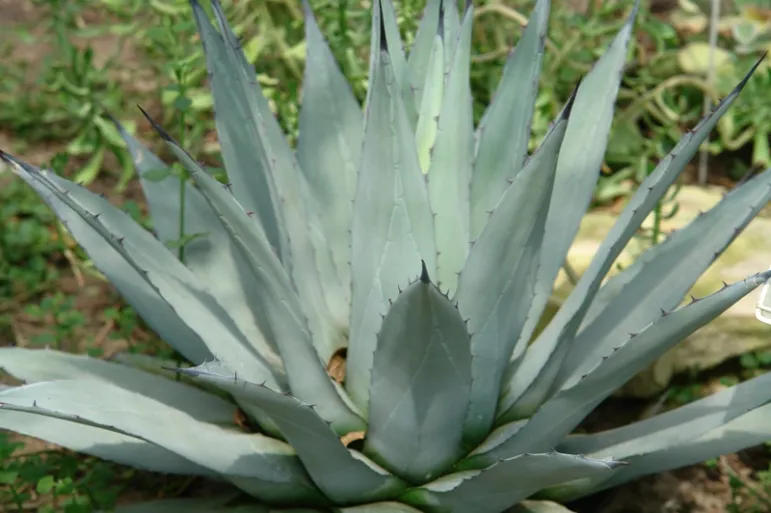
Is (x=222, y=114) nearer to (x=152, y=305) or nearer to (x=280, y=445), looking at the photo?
(x=152, y=305)

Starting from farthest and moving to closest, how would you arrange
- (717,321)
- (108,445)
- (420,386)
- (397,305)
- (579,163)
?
(717,321), (579,163), (108,445), (420,386), (397,305)

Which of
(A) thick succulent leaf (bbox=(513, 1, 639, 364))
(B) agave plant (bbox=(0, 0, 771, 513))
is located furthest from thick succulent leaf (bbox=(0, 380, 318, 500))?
(A) thick succulent leaf (bbox=(513, 1, 639, 364))

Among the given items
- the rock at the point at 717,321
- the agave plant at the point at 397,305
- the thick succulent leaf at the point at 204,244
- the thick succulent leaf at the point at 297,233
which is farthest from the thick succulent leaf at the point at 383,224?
the rock at the point at 717,321

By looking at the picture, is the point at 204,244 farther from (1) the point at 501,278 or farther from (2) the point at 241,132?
(1) the point at 501,278

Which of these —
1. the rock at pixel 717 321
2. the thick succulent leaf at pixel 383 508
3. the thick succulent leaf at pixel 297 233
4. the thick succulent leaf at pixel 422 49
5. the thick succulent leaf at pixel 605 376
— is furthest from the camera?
the rock at pixel 717 321

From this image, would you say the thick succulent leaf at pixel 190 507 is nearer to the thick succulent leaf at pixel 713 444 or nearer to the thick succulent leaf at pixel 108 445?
the thick succulent leaf at pixel 108 445

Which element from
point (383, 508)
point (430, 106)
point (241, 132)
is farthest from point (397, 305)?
point (241, 132)

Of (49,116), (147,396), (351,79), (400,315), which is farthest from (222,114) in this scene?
(49,116)
